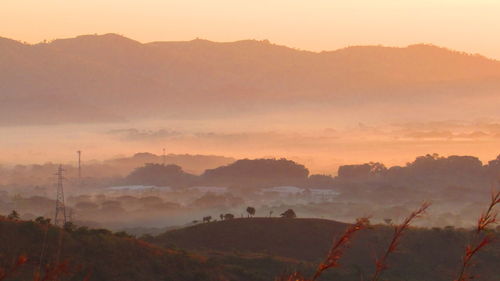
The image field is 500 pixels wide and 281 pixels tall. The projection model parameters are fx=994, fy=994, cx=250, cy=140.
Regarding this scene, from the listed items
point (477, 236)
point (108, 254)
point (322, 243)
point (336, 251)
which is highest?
point (477, 236)

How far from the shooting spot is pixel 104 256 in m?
85.3

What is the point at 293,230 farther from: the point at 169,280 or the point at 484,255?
the point at 169,280

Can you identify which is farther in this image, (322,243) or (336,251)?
(322,243)

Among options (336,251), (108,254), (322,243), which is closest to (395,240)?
(336,251)

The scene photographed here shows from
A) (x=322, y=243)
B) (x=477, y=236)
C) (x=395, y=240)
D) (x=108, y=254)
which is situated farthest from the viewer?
(x=322, y=243)

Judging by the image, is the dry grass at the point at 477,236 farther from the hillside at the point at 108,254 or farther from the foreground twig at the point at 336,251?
the hillside at the point at 108,254

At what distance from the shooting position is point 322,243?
137125 millimetres

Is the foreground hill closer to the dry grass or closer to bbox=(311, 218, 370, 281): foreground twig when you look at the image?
the dry grass

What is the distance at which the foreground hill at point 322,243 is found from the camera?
391 feet

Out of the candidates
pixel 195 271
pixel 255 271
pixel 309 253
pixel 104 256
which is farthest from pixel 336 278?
pixel 309 253

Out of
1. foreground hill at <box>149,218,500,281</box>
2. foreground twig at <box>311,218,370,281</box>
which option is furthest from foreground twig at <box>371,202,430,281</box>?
foreground hill at <box>149,218,500,281</box>

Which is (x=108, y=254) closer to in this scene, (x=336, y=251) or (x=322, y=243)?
(x=322, y=243)

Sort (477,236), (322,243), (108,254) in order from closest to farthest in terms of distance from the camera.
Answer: (477,236)
(108,254)
(322,243)

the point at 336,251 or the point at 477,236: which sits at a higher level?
the point at 477,236
